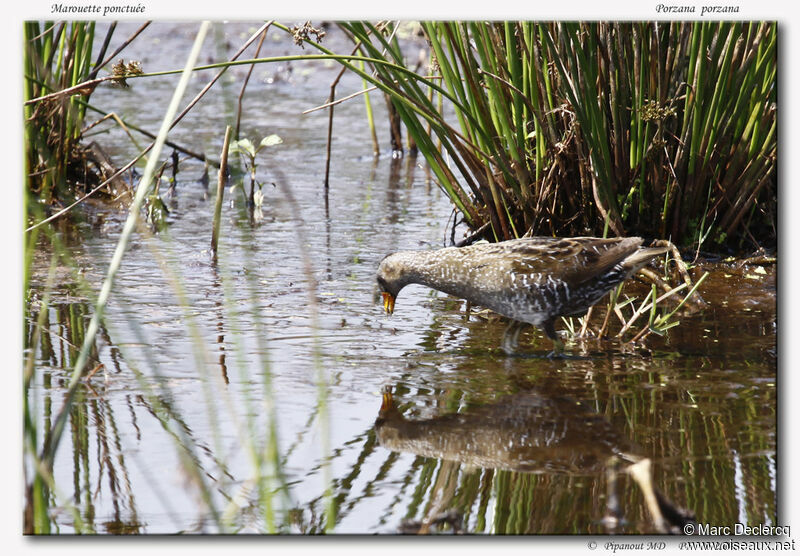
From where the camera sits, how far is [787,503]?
3066mm

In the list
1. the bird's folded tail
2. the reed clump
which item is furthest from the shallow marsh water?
the reed clump

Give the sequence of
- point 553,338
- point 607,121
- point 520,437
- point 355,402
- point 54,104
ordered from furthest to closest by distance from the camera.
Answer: point 54,104 → point 607,121 → point 553,338 → point 355,402 → point 520,437

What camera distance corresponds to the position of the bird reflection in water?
10.9 feet

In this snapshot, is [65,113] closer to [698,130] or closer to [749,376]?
[698,130]

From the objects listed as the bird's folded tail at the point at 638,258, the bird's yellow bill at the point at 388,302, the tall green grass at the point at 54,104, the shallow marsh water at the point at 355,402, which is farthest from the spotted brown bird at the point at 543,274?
the tall green grass at the point at 54,104

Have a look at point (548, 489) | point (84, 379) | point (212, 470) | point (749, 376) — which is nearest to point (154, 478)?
point (212, 470)

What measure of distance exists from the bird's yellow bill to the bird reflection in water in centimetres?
92

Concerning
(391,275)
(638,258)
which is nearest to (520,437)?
(638,258)

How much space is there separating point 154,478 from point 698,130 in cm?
345

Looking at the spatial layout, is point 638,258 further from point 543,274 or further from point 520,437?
point 520,437

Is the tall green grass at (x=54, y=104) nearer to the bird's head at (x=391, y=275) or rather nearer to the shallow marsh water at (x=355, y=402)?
the shallow marsh water at (x=355, y=402)

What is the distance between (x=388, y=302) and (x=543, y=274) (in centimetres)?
90

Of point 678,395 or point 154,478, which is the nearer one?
point 154,478

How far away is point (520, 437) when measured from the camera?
358cm
